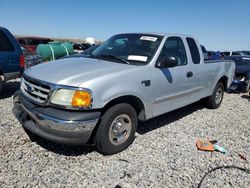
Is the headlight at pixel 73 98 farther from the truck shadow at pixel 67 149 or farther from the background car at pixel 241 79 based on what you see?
the background car at pixel 241 79

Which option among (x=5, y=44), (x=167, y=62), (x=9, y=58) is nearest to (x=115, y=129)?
(x=167, y=62)

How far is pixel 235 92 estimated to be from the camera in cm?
937

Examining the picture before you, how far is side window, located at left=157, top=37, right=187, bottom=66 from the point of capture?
432cm

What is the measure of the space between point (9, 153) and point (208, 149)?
10.5 feet

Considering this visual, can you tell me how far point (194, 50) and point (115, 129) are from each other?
271cm

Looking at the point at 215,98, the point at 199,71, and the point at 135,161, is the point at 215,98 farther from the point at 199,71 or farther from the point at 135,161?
the point at 135,161

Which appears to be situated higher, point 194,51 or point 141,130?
point 194,51

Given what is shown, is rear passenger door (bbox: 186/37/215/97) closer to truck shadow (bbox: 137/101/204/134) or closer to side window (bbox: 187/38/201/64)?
side window (bbox: 187/38/201/64)

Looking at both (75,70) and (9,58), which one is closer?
(75,70)

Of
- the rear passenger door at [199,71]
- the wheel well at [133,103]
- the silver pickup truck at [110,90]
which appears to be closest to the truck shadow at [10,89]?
the silver pickup truck at [110,90]

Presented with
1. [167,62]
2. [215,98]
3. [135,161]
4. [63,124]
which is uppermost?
[167,62]

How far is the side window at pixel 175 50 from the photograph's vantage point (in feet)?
14.2

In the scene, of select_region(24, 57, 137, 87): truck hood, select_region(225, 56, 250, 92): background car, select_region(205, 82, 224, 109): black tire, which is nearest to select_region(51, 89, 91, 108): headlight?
select_region(24, 57, 137, 87): truck hood

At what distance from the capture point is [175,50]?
15.3 ft
